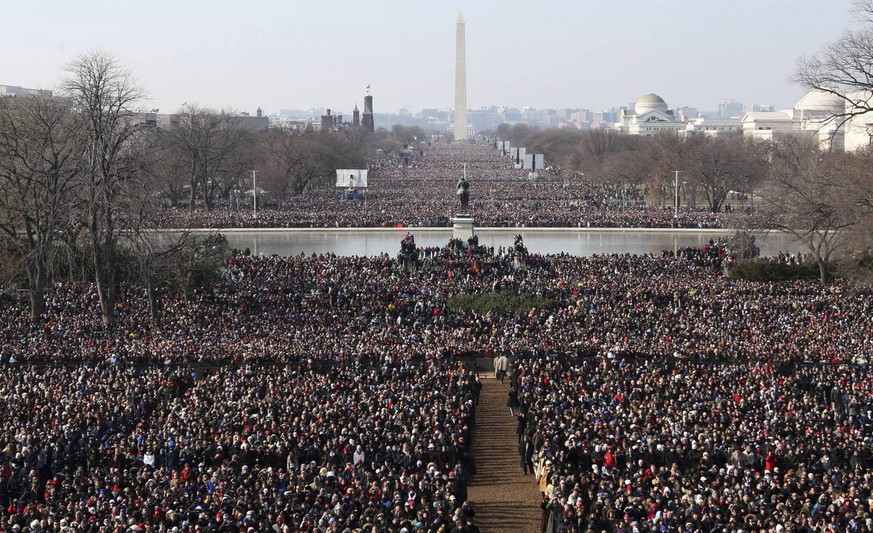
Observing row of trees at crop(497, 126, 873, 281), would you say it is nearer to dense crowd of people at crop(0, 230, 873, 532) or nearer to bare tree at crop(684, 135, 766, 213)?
bare tree at crop(684, 135, 766, 213)

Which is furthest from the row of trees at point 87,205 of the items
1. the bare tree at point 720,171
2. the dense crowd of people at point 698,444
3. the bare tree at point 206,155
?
the bare tree at point 720,171

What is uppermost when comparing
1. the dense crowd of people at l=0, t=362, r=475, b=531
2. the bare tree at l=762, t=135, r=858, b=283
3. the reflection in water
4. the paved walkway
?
the bare tree at l=762, t=135, r=858, b=283

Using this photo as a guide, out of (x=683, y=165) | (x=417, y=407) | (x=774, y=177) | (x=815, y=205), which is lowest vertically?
(x=417, y=407)

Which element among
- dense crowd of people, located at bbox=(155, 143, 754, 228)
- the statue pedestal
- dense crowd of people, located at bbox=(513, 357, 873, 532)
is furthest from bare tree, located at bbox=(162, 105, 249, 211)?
dense crowd of people, located at bbox=(513, 357, 873, 532)

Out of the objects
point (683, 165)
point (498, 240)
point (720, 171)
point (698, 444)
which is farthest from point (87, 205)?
point (683, 165)

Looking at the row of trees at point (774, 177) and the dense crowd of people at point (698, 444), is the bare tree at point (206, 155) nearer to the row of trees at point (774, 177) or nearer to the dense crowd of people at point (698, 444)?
the row of trees at point (774, 177)

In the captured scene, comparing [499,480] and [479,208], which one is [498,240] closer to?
[479,208]
